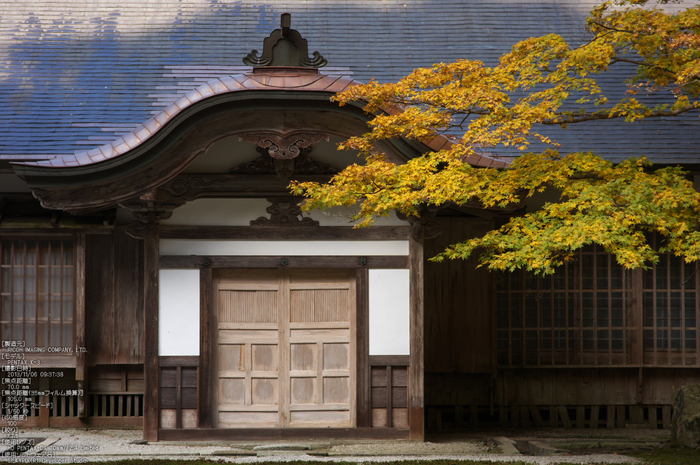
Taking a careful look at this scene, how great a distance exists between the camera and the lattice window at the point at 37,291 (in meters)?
8.20

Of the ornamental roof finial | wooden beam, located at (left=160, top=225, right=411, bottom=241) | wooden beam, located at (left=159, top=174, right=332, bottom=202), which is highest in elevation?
the ornamental roof finial

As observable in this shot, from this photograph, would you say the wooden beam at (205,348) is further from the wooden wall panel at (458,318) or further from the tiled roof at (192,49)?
the wooden wall panel at (458,318)

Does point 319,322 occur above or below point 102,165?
below

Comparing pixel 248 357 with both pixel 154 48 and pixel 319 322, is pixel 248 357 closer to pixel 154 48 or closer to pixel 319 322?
pixel 319 322

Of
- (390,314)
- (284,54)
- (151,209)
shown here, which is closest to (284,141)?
(284,54)

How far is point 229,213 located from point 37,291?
3005 millimetres

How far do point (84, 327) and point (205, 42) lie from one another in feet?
17.5

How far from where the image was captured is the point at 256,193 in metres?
7.40

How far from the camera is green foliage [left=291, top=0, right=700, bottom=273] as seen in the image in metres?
5.64

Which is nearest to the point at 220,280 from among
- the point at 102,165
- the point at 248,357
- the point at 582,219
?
the point at 248,357

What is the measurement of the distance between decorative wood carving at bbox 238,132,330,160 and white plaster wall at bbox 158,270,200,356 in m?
1.87


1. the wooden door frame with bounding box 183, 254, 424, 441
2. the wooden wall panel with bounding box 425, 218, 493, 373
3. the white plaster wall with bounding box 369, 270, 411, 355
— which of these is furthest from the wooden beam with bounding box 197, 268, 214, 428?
the wooden wall panel with bounding box 425, 218, 493, 373

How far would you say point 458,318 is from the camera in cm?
884

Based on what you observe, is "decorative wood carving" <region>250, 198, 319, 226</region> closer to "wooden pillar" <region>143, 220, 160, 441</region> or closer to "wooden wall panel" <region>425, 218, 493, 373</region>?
"wooden pillar" <region>143, 220, 160, 441</region>
